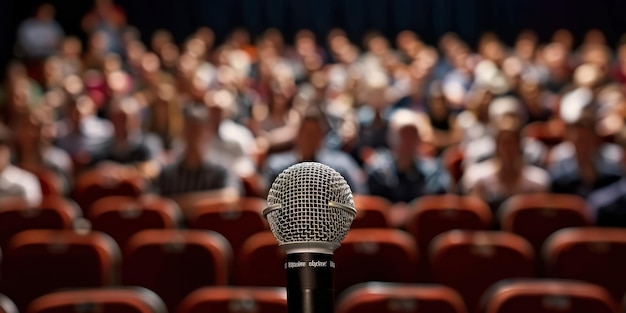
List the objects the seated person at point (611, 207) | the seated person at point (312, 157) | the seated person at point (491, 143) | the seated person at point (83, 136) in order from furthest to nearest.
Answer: the seated person at point (83, 136), the seated person at point (491, 143), the seated person at point (312, 157), the seated person at point (611, 207)

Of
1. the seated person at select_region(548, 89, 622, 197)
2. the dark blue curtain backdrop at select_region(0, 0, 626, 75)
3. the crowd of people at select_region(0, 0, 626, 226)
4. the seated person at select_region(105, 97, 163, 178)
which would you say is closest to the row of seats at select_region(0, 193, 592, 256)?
the crowd of people at select_region(0, 0, 626, 226)

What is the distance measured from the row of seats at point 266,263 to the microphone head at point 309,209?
2390mm

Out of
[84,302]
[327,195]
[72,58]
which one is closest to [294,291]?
[327,195]

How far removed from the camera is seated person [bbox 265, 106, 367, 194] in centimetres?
537

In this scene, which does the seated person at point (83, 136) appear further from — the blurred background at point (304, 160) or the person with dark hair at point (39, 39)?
the person with dark hair at point (39, 39)

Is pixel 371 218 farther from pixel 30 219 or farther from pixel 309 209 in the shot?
pixel 309 209

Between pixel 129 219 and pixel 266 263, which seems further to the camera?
pixel 129 219

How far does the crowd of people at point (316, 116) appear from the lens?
5309 millimetres

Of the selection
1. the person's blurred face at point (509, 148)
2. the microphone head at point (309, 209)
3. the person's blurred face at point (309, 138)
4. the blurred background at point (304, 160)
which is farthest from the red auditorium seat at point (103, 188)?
the microphone head at point (309, 209)

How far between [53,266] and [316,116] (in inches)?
79.3

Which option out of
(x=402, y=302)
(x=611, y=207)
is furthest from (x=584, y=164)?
(x=402, y=302)

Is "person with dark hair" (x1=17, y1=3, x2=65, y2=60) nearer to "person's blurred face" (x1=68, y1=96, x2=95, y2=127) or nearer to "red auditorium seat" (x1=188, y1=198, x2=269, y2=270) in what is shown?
"person's blurred face" (x1=68, y1=96, x2=95, y2=127)

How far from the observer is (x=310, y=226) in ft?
4.65

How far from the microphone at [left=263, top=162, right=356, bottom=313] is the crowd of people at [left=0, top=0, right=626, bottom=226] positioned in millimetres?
3450
